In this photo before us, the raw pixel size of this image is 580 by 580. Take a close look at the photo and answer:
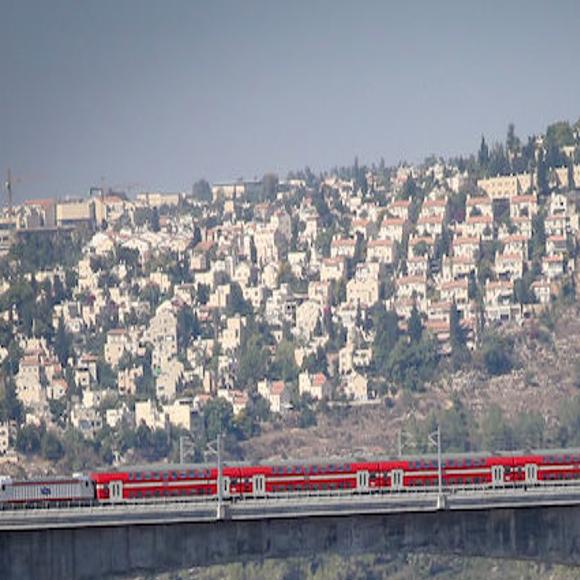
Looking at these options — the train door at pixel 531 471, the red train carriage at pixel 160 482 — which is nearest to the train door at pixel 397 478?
the train door at pixel 531 471

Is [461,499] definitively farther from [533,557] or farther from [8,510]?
[8,510]

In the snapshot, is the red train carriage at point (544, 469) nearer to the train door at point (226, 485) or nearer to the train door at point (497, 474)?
the train door at point (497, 474)

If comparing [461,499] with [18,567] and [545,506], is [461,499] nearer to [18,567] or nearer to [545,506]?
[545,506]

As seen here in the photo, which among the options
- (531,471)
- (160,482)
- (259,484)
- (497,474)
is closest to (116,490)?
(160,482)

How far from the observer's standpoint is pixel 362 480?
12538 centimetres

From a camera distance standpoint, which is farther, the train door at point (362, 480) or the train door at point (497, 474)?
the train door at point (497, 474)

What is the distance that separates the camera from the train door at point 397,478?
12504 cm

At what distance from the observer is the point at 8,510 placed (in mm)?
121875

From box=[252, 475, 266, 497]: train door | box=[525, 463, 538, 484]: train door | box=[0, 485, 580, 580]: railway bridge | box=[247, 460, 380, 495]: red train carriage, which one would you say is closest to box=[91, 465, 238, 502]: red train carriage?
box=[252, 475, 266, 497]: train door

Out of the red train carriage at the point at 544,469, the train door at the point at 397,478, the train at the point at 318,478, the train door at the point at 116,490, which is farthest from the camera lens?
the red train carriage at the point at 544,469

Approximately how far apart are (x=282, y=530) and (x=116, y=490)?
28.0 feet

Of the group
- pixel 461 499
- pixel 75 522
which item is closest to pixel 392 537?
pixel 461 499

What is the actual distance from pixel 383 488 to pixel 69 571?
14.5 m

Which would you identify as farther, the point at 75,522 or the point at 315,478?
the point at 315,478
